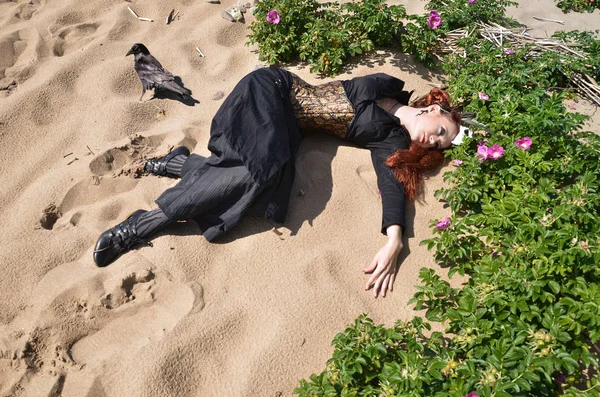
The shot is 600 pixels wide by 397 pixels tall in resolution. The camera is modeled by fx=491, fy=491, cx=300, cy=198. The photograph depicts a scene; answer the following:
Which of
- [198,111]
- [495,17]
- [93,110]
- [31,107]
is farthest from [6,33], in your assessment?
[495,17]

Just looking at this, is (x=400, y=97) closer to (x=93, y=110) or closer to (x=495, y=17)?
(x=495, y=17)

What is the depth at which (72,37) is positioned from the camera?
4352 millimetres

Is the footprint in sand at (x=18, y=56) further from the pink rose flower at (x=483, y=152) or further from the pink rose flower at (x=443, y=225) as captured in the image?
the pink rose flower at (x=483, y=152)

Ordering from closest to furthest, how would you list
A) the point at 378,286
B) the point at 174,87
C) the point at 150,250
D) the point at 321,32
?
1. the point at 378,286
2. the point at 150,250
3. the point at 174,87
4. the point at 321,32

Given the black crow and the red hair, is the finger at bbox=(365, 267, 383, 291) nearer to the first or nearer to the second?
the red hair

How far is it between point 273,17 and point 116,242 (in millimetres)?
2282

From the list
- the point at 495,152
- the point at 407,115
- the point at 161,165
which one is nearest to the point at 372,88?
the point at 407,115

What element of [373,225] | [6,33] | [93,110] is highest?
[6,33]

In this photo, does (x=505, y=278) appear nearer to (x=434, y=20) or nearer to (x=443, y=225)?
(x=443, y=225)

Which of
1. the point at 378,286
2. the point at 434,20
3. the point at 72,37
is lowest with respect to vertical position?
the point at 378,286

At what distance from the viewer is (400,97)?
3.67 meters

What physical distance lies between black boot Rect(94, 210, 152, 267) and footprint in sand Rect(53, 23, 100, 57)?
6.84 ft

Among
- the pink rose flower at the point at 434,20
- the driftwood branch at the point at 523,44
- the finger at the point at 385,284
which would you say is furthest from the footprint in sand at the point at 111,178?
the driftwood branch at the point at 523,44

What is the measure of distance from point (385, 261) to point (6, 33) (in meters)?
3.75
